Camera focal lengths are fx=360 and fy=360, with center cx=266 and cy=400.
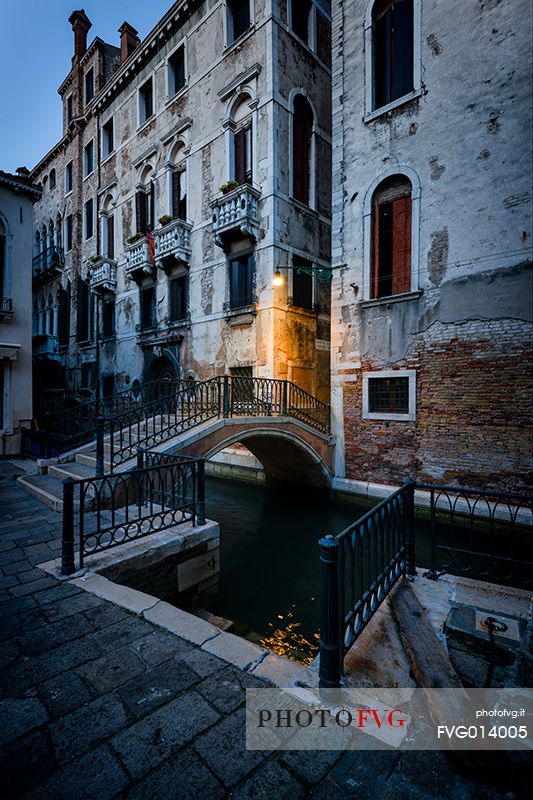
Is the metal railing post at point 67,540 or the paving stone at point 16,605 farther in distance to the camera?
the metal railing post at point 67,540

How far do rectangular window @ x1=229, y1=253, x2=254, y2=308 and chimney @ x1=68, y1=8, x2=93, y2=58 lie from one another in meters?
20.0

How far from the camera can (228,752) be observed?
6.22 ft

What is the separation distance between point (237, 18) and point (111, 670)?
1868 cm

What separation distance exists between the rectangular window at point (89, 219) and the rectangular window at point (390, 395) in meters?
18.3

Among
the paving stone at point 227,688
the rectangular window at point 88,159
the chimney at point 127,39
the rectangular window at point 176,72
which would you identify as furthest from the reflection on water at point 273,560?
the chimney at point 127,39

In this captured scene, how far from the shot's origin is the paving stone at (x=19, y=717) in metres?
2.02

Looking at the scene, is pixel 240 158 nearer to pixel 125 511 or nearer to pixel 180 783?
pixel 125 511

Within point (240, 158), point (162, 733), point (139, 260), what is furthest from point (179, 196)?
point (162, 733)

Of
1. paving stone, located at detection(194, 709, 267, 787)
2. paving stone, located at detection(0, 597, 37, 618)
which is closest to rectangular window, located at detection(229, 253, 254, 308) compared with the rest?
paving stone, located at detection(0, 597, 37, 618)

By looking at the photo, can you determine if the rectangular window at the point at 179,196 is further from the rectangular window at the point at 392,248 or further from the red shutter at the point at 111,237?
the rectangular window at the point at 392,248

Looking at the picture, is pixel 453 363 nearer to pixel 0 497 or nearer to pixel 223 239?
pixel 223 239

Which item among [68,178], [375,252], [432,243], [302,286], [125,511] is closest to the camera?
[125,511]

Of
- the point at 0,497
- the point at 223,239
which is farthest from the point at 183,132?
the point at 0,497

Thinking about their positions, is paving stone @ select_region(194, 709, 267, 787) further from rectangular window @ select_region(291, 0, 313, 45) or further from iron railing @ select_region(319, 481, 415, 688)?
rectangular window @ select_region(291, 0, 313, 45)
